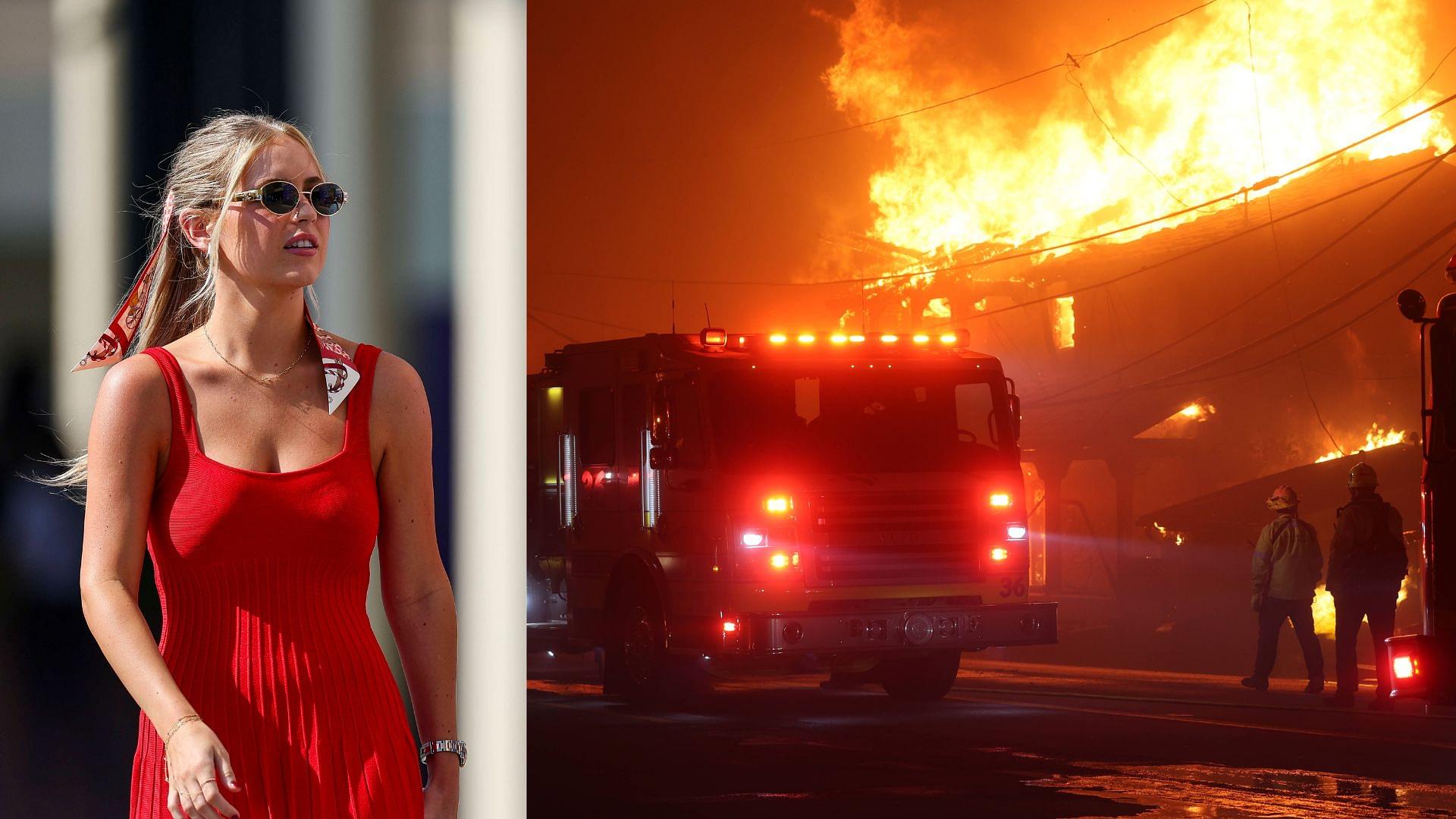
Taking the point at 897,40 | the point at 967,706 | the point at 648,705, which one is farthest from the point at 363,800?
the point at 897,40

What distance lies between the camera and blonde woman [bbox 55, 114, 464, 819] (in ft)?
7.83

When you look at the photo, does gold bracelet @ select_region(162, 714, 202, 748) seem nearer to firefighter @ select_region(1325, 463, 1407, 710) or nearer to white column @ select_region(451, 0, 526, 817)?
white column @ select_region(451, 0, 526, 817)

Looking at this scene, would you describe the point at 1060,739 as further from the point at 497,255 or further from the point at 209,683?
the point at 209,683

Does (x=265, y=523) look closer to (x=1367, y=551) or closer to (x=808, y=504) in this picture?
(x=808, y=504)

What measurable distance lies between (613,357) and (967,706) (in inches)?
144

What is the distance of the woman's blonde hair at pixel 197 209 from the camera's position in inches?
97.7

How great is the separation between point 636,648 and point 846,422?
2.12 m

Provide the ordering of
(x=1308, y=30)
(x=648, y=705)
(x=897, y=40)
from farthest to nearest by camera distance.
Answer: (x=1308, y=30) < (x=897, y=40) < (x=648, y=705)

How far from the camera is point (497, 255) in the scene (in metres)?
Result: 3.88

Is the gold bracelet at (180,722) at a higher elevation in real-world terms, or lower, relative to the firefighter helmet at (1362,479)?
lower

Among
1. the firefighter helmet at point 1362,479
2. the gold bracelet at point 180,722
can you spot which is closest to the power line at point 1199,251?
the firefighter helmet at point 1362,479

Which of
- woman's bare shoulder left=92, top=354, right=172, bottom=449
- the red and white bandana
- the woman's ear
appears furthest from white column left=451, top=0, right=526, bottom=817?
woman's bare shoulder left=92, top=354, right=172, bottom=449

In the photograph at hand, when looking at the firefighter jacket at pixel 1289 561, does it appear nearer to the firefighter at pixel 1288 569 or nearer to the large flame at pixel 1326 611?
the firefighter at pixel 1288 569

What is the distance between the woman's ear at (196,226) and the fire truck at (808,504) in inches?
363
